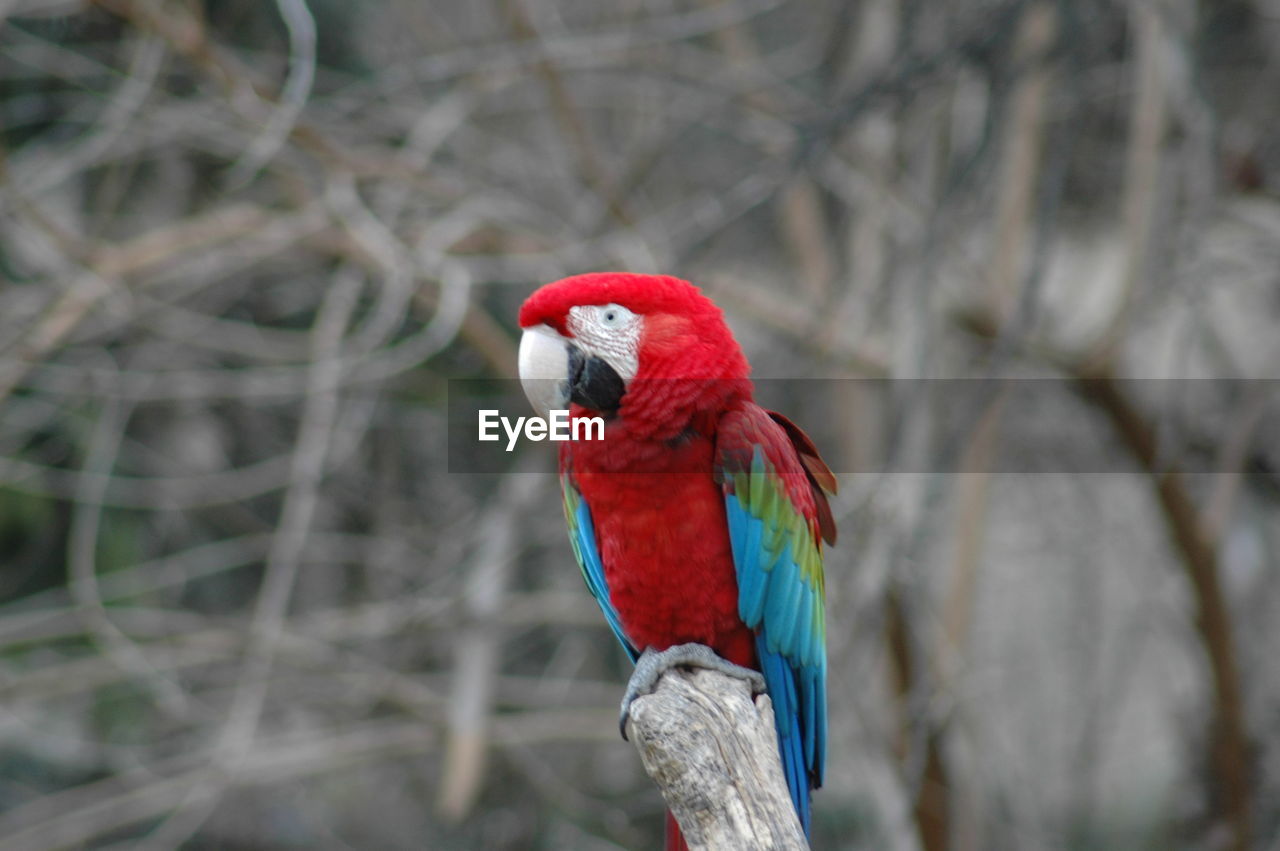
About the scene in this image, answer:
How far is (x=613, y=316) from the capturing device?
52.0 inches

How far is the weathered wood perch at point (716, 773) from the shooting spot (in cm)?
113

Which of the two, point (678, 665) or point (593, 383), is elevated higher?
point (593, 383)

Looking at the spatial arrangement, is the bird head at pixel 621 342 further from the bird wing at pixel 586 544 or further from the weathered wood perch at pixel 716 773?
the weathered wood perch at pixel 716 773

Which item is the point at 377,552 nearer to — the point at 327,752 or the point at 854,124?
the point at 327,752

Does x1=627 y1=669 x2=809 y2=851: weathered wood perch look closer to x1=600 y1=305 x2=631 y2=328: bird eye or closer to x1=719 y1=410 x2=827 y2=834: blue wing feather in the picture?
x1=719 y1=410 x2=827 y2=834: blue wing feather

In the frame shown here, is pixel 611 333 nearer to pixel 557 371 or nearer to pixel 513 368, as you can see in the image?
pixel 557 371

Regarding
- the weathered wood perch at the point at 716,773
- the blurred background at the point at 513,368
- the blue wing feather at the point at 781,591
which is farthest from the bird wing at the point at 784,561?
the blurred background at the point at 513,368

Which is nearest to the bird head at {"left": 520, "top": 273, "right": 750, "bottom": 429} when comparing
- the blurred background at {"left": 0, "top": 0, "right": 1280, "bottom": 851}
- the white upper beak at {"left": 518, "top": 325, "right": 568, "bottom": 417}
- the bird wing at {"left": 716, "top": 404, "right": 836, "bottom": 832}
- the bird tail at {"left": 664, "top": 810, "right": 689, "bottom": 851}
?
the white upper beak at {"left": 518, "top": 325, "right": 568, "bottom": 417}

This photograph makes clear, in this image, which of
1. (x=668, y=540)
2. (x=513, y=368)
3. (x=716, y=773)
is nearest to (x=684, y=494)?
(x=668, y=540)

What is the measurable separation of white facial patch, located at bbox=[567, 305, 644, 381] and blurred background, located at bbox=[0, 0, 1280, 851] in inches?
36.7

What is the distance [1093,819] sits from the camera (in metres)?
4.50

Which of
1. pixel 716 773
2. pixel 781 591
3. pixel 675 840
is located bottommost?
pixel 675 840

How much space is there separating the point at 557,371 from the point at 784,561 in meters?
0.42

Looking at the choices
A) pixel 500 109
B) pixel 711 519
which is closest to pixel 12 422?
pixel 500 109
